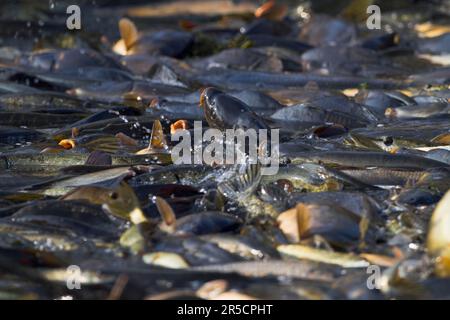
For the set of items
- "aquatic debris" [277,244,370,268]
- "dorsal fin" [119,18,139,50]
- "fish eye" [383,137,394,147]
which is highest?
"dorsal fin" [119,18,139,50]

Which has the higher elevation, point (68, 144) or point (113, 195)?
point (68, 144)

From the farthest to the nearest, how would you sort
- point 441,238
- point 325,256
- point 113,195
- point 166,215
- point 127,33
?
point 127,33 → point 113,195 → point 166,215 → point 325,256 → point 441,238

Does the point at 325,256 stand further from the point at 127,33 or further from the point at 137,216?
the point at 127,33

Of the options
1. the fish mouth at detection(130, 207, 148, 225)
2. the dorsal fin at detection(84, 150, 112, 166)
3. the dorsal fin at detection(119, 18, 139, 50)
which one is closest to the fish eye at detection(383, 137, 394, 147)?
the dorsal fin at detection(84, 150, 112, 166)

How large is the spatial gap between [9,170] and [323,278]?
1.98 m

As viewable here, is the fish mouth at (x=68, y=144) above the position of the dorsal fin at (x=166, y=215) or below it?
above

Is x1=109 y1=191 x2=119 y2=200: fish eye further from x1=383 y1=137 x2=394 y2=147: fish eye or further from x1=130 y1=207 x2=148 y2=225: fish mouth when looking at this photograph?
x1=383 y1=137 x2=394 y2=147: fish eye

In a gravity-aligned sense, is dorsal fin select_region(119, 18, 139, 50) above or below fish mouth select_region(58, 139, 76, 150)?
above

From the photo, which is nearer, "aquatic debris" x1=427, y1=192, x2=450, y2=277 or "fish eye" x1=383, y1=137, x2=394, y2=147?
"aquatic debris" x1=427, y1=192, x2=450, y2=277

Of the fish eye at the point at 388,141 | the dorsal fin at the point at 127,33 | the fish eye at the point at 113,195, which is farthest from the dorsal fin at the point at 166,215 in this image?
the dorsal fin at the point at 127,33

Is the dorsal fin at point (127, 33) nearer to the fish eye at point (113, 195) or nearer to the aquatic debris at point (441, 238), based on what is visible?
the fish eye at point (113, 195)

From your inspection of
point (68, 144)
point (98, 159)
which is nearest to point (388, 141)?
point (98, 159)

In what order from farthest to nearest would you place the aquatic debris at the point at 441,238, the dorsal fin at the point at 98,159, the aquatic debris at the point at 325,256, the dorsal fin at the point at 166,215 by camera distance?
the dorsal fin at the point at 98,159 < the dorsal fin at the point at 166,215 < the aquatic debris at the point at 325,256 < the aquatic debris at the point at 441,238
